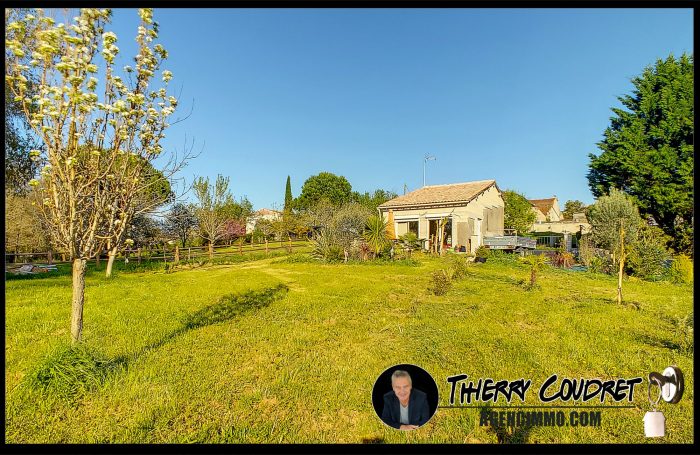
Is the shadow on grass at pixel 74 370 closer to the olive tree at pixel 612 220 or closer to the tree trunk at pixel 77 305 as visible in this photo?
the tree trunk at pixel 77 305

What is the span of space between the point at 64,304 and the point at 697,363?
10.3 meters

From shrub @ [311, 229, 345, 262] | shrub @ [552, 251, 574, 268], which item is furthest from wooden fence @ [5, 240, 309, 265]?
shrub @ [552, 251, 574, 268]

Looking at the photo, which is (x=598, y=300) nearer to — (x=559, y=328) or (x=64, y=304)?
(x=559, y=328)

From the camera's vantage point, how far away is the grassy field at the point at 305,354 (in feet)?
7.98

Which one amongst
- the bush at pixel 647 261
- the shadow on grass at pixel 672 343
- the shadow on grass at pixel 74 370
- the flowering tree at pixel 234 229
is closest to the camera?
the shadow on grass at pixel 74 370

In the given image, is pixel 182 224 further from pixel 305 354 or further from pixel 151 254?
pixel 305 354

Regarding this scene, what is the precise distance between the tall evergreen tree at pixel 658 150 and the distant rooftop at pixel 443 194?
21.2ft

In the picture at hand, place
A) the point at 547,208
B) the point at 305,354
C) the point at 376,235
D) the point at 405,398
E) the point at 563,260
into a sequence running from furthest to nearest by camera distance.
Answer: the point at 547,208, the point at 376,235, the point at 563,260, the point at 305,354, the point at 405,398

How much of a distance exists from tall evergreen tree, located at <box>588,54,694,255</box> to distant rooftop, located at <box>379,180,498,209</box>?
6474 mm

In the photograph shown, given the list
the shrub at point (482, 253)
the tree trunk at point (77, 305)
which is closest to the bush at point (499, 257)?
the shrub at point (482, 253)

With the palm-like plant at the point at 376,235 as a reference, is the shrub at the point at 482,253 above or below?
below

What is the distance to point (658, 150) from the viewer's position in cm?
1435

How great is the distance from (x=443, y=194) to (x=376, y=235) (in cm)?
791

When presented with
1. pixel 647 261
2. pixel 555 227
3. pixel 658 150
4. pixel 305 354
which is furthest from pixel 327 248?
pixel 555 227
